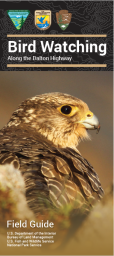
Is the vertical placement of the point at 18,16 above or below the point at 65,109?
above

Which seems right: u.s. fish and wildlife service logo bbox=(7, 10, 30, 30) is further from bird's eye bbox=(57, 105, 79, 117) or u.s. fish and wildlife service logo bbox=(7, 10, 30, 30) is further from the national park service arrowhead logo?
bird's eye bbox=(57, 105, 79, 117)

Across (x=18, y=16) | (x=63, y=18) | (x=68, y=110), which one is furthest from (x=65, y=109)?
(x=18, y=16)

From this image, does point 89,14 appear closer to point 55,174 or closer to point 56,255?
point 55,174

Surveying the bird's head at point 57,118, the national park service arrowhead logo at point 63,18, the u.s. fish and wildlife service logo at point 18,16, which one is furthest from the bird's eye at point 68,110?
the u.s. fish and wildlife service logo at point 18,16

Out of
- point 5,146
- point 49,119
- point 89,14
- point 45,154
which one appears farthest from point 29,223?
point 89,14

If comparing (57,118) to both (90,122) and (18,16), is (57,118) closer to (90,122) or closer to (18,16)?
(90,122)

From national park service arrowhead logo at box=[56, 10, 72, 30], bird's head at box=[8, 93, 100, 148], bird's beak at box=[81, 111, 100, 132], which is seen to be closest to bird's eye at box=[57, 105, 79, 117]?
bird's head at box=[8, 93, 100, 148]
